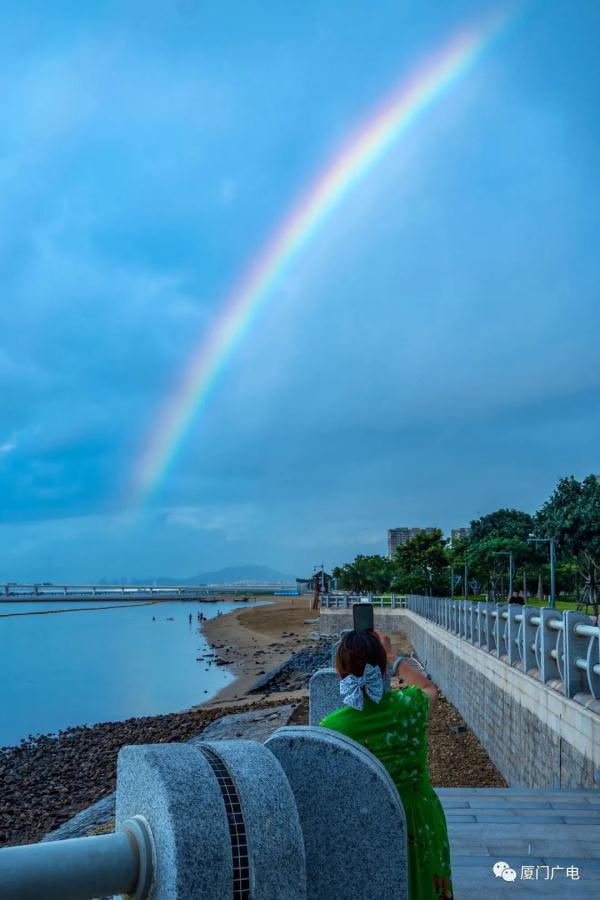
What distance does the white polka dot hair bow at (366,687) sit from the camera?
2865 mm

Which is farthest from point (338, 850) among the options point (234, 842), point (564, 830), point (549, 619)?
point (549, 619)

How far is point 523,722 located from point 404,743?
839 cm

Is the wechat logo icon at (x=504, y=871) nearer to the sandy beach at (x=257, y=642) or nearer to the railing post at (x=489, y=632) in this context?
the railing post at (x=489, y=632)

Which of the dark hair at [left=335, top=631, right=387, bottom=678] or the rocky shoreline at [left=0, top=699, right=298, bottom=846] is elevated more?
the dark hair at [left=335, top=631, right=387, bottom=678]

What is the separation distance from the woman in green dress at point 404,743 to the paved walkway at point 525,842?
1.69 meters

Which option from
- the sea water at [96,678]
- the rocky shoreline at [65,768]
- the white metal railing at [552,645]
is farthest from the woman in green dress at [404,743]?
the sea water at [96,678]

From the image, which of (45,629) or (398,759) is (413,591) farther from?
(398,759)

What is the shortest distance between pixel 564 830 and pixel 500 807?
0.85 m

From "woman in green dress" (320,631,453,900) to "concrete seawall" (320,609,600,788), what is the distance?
14.9 ft

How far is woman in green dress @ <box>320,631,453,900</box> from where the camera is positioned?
2.82 meters

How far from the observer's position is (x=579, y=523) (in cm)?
4150

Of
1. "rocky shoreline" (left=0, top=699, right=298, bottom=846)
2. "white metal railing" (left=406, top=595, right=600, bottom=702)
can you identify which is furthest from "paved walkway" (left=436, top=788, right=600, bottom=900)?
"rocky shoreline" (left=0, top=699, right=298, bottom=846)

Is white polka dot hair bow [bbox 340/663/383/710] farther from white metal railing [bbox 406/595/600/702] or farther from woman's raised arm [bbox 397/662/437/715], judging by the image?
white metal railing [bbox 406/595/600/702]

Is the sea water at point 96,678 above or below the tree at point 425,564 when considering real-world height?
below
